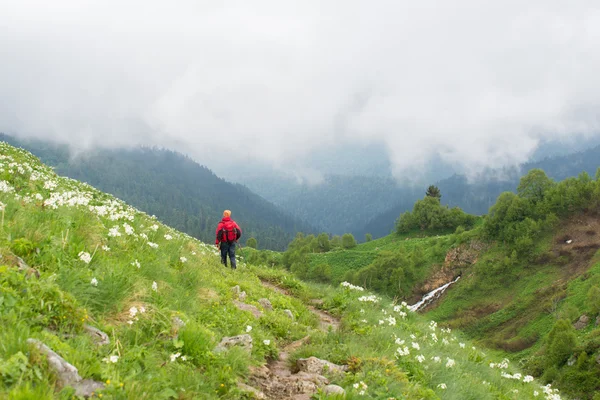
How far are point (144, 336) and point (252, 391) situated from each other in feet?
5.61

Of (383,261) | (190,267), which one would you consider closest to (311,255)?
(383,261)

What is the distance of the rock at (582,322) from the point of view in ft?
201

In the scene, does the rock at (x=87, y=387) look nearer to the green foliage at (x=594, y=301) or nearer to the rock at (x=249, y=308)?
the rock at (x=249, y=308)

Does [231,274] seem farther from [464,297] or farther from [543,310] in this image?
[464,297]

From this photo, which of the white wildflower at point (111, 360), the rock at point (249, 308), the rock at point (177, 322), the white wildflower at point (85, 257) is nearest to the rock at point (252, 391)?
the rock at point (177, 322)

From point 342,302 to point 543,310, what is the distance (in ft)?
241

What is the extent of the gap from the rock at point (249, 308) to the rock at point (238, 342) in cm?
258

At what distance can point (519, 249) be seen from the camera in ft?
299

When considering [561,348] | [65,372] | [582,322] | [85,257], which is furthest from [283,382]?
[582,322]

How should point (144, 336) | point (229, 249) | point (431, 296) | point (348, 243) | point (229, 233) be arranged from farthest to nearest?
point (348, 243)
point (431, 296)
point (229, 249)
point (229, 233)
point (144, 336)

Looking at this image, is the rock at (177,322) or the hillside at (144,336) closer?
the hillside at (144,336)

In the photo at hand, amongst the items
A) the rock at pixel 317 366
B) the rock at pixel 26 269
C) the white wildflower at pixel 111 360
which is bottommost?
the white wildflower at pixel 111 360

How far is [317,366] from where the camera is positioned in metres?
6.92

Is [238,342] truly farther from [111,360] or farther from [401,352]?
A: [401,352]
